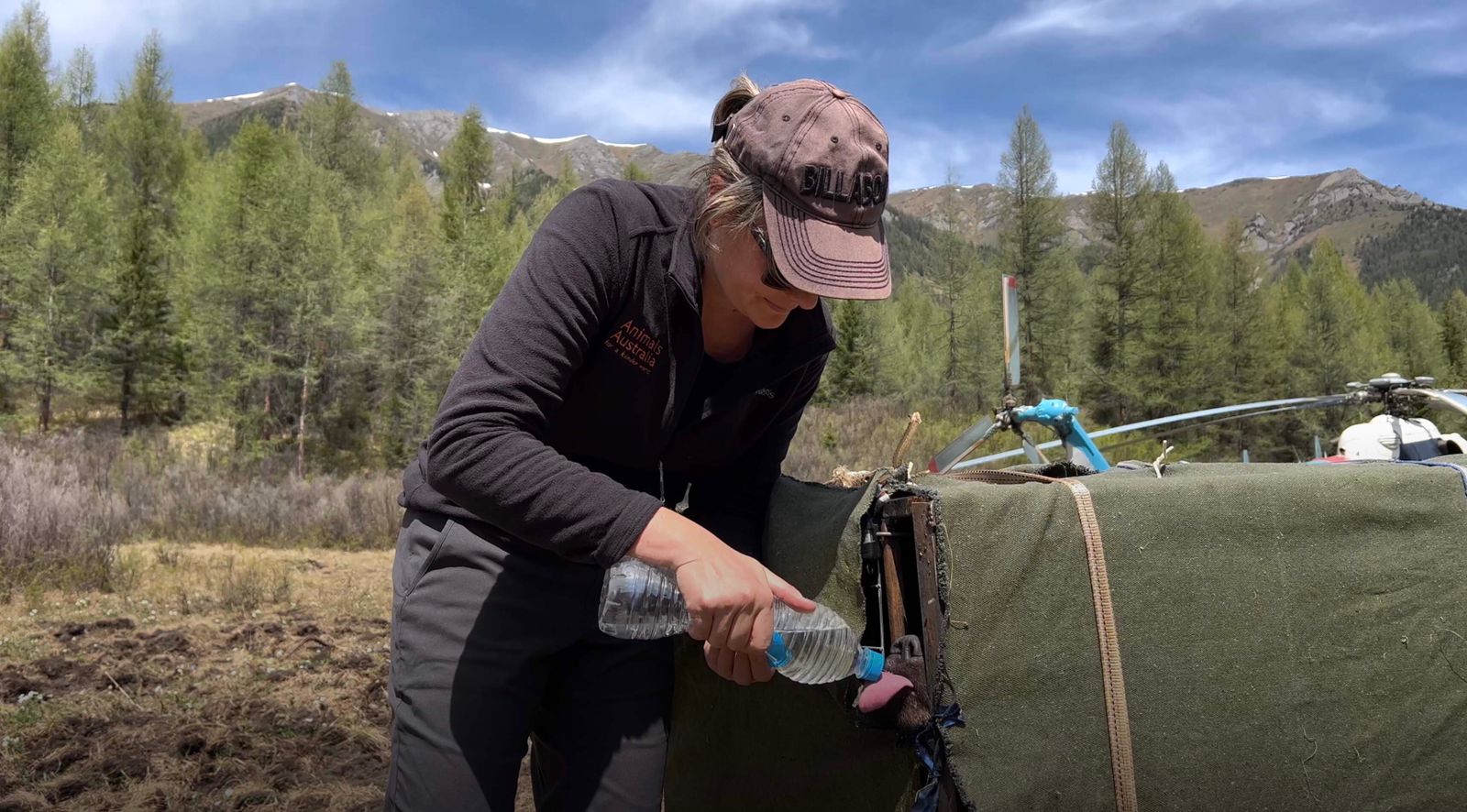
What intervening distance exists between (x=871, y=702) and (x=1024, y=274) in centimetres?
2895

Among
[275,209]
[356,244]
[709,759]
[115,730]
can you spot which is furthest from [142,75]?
[709,759]

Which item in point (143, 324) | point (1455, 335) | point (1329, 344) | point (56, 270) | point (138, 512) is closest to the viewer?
point (138, 512)

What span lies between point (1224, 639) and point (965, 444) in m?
3.51

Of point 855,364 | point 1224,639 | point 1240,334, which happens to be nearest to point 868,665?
point 1224,639

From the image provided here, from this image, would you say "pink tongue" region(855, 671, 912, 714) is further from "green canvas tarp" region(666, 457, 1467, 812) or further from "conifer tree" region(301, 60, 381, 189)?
"conifer tree" region(301, 60, 381, 189)

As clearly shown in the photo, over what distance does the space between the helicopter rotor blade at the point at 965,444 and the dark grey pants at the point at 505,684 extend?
2923mm

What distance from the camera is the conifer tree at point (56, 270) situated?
19406mm

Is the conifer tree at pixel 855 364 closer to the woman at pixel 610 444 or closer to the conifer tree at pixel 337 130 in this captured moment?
the conifer tree at pixel 337 130

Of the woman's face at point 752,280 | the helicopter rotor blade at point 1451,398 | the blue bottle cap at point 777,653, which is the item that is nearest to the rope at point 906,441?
the woman's face at point 752,280

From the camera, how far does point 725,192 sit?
1.36 m

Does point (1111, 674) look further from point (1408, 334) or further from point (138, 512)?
point (1408, 334)

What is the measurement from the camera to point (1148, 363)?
90.0 ft

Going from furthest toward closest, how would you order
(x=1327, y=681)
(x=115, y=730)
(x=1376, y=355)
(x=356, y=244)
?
(x=1376, y=355) < (x=356, y=244) < (x=115, y=730) < (x=1327, y=681)

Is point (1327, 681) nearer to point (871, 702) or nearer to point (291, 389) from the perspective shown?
point (871, 702)
